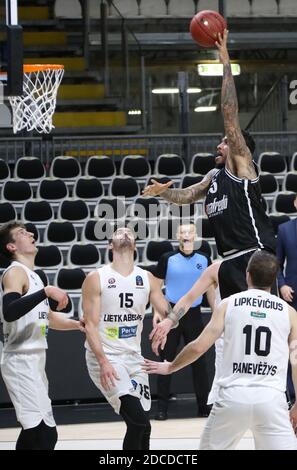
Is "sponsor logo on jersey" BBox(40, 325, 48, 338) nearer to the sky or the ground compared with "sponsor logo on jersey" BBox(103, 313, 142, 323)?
nearer to the ground

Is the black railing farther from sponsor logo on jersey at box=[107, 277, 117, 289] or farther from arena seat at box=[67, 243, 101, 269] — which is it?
sponsor logo on jersey at box=[107, 277, 117, 289]

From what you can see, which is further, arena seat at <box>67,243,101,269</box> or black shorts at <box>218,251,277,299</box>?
arena seat at <box>67,243,101,269</box>

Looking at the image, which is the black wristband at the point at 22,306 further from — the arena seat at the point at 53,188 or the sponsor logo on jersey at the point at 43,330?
the arena seat at the point at 53,188

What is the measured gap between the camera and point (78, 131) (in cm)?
1973

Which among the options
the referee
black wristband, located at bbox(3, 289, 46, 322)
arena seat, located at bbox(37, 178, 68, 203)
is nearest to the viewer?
black wristband, located at bbox(3, 289, 46, 322)

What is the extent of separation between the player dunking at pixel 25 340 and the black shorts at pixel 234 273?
1.12 metres

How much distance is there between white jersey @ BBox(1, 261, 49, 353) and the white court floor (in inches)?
81.8

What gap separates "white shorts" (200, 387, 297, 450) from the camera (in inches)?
237

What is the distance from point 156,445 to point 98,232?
19.0 ft

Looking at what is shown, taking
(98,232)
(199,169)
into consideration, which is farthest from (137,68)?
(98,232)

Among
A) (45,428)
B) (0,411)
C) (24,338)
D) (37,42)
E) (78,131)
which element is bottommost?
(0,411)

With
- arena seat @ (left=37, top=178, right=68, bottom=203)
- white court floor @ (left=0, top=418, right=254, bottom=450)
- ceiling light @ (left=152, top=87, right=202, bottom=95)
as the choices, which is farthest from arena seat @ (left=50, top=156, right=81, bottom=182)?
ceiling light @ (left=152, top=87, right=202, bottom=95)

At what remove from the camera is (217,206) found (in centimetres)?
780
